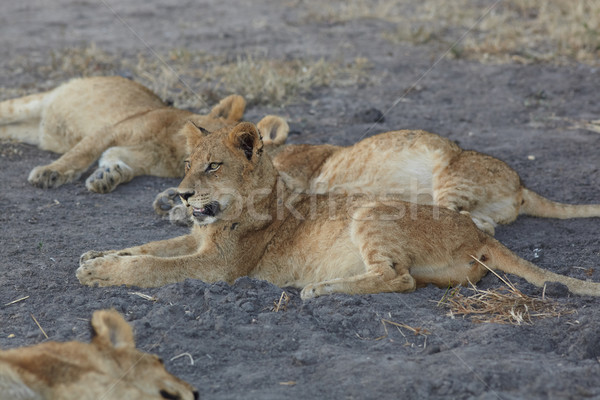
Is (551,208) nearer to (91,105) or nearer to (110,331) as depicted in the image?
(110,331)

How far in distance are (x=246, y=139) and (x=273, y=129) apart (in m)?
2.06

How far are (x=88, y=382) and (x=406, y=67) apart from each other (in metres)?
8.37

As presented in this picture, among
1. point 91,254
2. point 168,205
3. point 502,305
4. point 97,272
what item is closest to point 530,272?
point 502,305

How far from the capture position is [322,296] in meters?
4.39

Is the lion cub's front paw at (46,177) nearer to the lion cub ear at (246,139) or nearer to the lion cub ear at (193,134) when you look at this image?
the lion cub ear at (193,134)

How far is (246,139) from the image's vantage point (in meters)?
4.97

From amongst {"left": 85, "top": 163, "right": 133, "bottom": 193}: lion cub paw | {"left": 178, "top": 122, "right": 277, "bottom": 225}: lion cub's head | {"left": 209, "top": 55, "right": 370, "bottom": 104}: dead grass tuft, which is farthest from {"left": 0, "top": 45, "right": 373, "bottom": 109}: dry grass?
{"left": 178, "top": 122, "right": 277, "bottom": 225}: lion cub's head

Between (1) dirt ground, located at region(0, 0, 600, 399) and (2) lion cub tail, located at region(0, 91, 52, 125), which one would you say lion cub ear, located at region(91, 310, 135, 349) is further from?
(2) lion cub tail, located at region(0, 91, 52, 125)

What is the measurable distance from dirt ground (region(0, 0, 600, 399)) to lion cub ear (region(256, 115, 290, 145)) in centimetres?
87

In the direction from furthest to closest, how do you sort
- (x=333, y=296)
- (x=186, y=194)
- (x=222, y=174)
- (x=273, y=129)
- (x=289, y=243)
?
(x=273, y=129) → (x=289, y=243) → (x=222, y=174) → (x=186, y=194) → (x=333, y=296)

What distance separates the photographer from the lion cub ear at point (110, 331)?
110 inches

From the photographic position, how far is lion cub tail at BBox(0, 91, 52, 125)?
7938 mm

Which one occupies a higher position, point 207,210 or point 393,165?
point 207,210

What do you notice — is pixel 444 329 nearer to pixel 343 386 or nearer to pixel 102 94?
pixel 343 386
